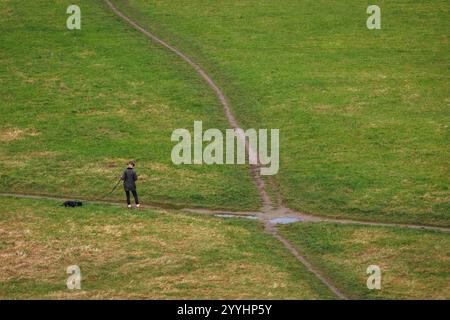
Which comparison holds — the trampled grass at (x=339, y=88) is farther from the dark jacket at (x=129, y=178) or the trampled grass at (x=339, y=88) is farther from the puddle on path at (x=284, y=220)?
the dark jacket at (x=129, y=178)

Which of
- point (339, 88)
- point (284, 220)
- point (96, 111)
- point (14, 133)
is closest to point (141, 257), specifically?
point (284, 220)

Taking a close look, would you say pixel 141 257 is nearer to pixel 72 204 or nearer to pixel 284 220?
pixel 72 204

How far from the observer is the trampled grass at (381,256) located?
114 ft

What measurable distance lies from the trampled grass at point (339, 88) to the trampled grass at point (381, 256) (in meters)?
3.00

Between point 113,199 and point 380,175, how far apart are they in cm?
1644

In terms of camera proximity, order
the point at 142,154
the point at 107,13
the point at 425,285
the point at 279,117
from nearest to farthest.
A: the point at 425,285 → the point at 142,154 → the point at 279,117 → the point at 107,13

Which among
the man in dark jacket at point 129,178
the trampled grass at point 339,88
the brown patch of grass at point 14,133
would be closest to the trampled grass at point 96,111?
the brown patch of grass at point 14,133

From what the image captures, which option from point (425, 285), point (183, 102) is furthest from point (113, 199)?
point (425, 285)

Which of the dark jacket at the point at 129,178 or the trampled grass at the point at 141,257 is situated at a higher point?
the dark jacket at the point at 129,178

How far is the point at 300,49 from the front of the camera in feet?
237

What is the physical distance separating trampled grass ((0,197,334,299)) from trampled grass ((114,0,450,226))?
24.2 feet

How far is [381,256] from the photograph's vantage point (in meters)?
38.5

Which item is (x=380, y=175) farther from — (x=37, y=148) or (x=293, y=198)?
(x=37, y=148)

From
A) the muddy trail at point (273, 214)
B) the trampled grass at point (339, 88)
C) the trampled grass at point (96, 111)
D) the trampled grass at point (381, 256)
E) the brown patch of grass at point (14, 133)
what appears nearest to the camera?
the trampled grass at point (381, 256)
